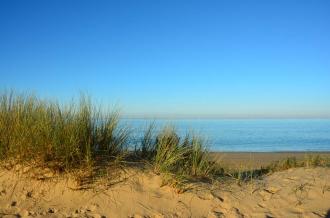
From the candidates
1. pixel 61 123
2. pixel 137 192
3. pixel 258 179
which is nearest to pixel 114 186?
pixel 137 192

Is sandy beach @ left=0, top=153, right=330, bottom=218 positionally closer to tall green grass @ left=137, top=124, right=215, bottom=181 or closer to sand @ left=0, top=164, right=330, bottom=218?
sand @ left=0, top=164, right=330, bottom=218

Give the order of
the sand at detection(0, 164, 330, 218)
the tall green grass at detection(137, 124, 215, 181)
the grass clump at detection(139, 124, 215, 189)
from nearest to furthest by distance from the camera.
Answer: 1. the sand at detection(0, 164, 330, 218)
2. the grass clump at detection(139, 124, 215, 189)
3. the tall green grass at detection(137, 124, 215, 181)

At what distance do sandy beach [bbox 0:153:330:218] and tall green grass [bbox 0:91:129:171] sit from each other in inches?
12.4

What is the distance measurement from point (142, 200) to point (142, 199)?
22 millimetres

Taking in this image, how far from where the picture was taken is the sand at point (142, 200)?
5918 mm

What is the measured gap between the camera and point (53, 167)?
620 centimetres

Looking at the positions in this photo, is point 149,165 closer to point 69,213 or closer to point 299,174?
point 69,213

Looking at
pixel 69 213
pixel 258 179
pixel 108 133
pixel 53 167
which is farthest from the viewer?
pixel 258 179

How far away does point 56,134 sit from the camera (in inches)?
245

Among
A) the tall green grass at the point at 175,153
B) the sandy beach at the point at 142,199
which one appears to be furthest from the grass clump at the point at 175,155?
the sandy beach at the point at 142,199

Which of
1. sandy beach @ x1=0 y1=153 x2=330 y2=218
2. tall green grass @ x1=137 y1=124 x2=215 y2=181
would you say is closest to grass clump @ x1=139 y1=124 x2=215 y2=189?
tall green grass @ x1=137 y1=124 x2=215 y2=181

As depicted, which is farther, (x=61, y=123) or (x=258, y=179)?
(x=258, y=179)

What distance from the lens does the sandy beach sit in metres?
5.92

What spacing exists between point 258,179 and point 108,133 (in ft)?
9.33
